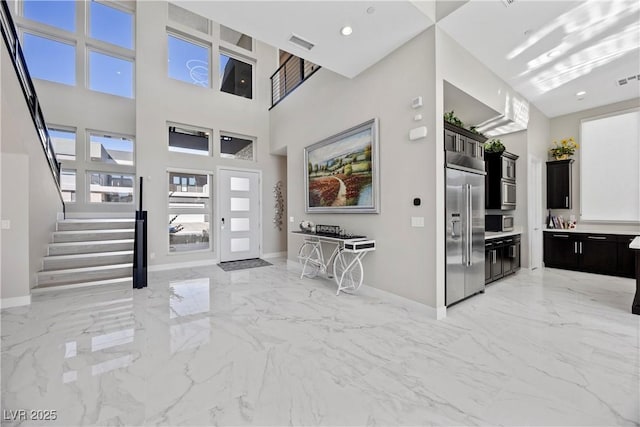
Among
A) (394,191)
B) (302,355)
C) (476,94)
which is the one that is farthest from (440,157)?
(302,355)

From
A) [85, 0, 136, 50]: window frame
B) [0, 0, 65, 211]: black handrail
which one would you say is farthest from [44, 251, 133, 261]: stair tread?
[85, 0, 136, 50]: window frame

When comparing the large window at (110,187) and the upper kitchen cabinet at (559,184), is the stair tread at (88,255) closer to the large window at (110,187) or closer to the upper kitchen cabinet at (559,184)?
the large window at (110,187)

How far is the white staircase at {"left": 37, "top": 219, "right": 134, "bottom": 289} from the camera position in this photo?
13.3 feet

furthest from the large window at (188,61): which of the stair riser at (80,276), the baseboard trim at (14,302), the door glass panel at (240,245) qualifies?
the baseboard trim at (14,302)

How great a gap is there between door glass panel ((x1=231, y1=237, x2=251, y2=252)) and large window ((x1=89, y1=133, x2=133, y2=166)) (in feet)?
9.87

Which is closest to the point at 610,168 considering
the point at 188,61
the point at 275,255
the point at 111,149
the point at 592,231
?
the point at 592,231

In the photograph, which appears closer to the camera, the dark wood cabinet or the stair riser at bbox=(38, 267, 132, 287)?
the stair riser at bbox=(38, 267, 132, 287)

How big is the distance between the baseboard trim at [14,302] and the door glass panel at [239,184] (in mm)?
3860

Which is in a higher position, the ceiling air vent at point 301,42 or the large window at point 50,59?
the large window at point 50,59

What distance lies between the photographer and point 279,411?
5.16 ft

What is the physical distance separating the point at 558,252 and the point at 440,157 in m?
4.34

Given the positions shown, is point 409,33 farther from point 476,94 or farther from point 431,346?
point 431,346

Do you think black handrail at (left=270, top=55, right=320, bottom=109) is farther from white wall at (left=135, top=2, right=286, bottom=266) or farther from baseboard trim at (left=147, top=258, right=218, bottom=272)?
baseboard trim at (left=147, top=258, right=218, bottom=272)

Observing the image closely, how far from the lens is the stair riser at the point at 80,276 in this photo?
390 centimetres
